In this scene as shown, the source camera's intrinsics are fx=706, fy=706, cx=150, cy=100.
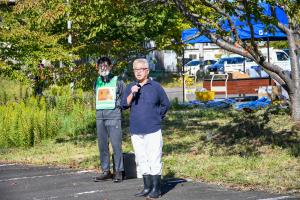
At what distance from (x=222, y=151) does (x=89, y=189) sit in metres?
3.30

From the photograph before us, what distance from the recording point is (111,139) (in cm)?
1066

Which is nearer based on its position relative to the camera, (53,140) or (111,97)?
(111,97)

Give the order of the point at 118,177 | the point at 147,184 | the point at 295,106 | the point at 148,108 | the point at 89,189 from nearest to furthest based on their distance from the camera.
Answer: the point at 148,108 < the point at 147,184 < the point at 89,189 < the point at 118,177 < the point at 295,106

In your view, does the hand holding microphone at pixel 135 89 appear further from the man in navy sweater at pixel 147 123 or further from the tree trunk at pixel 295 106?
the tree trunk at pixel 295 106

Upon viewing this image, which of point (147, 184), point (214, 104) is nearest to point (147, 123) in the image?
point (147, 184)

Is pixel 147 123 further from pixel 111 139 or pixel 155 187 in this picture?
pixel 111 139

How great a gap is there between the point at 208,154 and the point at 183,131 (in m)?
3.47

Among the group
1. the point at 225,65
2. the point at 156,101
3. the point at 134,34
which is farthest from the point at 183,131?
the point at 225,65

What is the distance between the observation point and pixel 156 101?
9.35 m

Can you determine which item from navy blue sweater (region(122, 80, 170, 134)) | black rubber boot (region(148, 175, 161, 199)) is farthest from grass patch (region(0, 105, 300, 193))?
navy blue sweater (region(122, 80, 170, 134))

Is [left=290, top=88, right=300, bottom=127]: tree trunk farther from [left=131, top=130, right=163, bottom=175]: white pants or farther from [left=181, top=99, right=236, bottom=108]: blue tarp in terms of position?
[left=181, top=99, right=236, bottom=108]: blue tarp

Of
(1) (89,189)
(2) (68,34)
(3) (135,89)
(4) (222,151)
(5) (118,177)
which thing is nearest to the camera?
(3) (135,89)

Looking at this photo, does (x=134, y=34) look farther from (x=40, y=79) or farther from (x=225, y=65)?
(x=40, y=79)

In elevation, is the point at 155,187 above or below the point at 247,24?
below
